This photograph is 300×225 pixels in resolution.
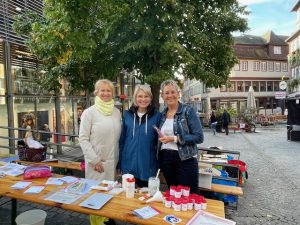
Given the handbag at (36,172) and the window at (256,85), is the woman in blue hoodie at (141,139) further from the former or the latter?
the window at (256,85)

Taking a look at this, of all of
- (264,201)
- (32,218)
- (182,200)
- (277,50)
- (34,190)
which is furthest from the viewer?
(277,50)

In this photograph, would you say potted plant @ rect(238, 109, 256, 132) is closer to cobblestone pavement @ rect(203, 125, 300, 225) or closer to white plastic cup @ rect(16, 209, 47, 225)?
cobblestone pavement @ rect(203, 125, 300, 225)

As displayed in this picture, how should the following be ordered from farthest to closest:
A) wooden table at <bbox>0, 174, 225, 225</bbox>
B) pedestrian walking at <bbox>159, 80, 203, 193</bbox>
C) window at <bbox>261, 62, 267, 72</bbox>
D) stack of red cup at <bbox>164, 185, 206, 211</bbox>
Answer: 1. window at <bbox>261, 62, 267, 72</bbox>
2. pedestrian walking at <bbox>159, 80, 203, 193</bbox>
3. stack of red cup at <bbox>164, 185, 206, 211</bbox>
4. wooden table at <bbox>0, 174, 225, 225</bbox>

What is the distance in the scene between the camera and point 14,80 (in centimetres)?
876

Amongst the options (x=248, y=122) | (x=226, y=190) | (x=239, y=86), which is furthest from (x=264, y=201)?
(x=239, y=86)

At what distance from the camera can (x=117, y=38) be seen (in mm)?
7484

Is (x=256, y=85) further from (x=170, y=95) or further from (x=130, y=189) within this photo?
(x=130, y=189)

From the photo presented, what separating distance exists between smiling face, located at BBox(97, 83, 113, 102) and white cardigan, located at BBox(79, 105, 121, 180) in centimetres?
18

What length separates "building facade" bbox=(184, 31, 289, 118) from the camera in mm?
44000

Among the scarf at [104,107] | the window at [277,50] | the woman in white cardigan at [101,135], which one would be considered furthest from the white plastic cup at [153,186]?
the window at [277,50]

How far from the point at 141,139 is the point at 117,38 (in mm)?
4626

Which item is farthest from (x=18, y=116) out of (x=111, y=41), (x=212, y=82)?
(x=212, y=82)

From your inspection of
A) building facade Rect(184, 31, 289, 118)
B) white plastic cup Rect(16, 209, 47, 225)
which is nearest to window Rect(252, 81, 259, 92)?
building facade Rect(184, 31, 289, 118)

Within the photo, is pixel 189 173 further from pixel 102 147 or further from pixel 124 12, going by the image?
pixel 124 12
